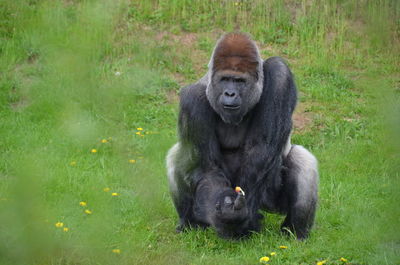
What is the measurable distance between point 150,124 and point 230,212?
302cm

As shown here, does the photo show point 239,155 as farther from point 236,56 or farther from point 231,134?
point 236,56

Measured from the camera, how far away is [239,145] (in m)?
4.84

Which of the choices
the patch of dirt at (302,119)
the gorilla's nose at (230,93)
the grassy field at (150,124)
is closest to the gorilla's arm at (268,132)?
the gorilla's nose at (230,93)

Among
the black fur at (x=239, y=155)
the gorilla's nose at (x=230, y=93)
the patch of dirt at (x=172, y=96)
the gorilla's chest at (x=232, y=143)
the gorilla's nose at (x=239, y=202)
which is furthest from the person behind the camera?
the patch of dirt at (x=172, y=96)

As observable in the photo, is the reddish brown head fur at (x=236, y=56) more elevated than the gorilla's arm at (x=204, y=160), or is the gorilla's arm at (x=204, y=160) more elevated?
the reddish brown head fur at (x=236, y=56)

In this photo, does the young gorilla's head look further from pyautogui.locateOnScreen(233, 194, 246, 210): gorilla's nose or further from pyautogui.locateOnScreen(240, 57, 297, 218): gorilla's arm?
pyautogui.locateOnScreen(233, 194, 246, 210): gorilla's nose

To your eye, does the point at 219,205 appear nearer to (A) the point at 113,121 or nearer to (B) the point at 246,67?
(B) the point at 246,67

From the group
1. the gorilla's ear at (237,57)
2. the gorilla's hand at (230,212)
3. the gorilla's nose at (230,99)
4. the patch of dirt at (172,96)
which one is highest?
the gorilla's ear at (237,57)

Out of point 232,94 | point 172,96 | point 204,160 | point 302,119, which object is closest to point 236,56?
point 232,94

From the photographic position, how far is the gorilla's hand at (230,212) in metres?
4.30

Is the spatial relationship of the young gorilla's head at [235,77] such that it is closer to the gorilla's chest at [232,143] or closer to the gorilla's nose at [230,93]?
the gorilla's nose at [230,93]

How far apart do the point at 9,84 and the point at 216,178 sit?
11.1 feet

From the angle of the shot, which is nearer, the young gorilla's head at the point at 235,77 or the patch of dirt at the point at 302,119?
the young gorilla's head at the point at 235,77

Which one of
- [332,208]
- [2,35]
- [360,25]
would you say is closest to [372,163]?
[332,208]
